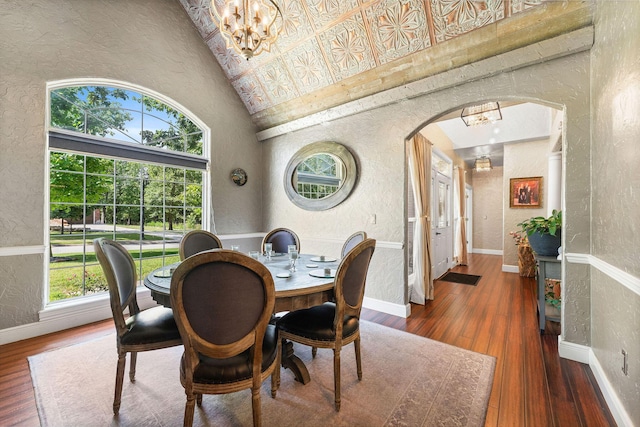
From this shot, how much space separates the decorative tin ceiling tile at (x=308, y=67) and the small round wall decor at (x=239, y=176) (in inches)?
67.1

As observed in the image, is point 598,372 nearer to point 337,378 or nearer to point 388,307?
point 388,307

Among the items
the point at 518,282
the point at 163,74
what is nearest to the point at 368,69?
the point at 163,74

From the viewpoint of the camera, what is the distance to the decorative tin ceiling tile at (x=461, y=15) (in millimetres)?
2365

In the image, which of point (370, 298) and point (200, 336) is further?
point (370, 298)

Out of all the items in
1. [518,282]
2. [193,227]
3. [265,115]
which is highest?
[265,115]

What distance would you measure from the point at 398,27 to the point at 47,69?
3.72 m

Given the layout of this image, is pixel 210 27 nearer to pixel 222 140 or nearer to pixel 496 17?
pixel 222 140

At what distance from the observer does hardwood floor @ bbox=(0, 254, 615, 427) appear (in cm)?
165

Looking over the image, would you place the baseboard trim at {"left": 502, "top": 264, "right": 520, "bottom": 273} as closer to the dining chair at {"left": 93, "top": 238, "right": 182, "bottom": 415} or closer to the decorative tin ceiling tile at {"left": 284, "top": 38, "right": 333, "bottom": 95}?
the decorative tin ceiling tile at {"left": 284, "top": 38, "right": 333, "bottom": 95}

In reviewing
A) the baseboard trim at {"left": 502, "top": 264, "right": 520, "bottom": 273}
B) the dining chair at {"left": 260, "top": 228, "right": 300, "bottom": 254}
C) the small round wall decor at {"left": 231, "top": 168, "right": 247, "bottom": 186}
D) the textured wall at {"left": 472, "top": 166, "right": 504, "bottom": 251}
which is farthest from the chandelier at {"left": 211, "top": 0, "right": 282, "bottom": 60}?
the textured wall at {"left": 472, "top": 166, "right": 504, "bottom": 251}

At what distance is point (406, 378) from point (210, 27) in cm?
495

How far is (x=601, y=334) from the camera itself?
196 cm

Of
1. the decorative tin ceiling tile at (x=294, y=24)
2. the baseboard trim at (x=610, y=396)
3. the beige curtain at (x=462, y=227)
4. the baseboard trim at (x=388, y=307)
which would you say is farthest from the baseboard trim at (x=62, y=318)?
the beige curtain at (x=462, y=227)

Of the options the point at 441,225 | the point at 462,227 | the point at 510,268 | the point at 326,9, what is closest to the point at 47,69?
the point at 326,9
